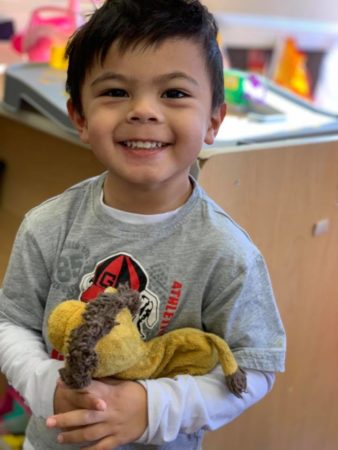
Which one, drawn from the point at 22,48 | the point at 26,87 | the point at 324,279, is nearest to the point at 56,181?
the point at 26,87

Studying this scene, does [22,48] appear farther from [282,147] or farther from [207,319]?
[207,319]

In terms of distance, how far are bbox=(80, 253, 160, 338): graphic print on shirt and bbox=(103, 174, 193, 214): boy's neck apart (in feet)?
0.20

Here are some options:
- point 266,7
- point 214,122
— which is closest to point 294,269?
point 214,122

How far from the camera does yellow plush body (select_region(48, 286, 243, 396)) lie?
0.62m

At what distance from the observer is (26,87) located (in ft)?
3.86

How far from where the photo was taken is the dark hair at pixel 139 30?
67 centimetres

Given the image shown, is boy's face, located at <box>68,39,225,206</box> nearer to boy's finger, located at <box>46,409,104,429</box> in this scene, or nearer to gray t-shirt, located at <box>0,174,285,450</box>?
gray t-shirt, located at <box>0,174,285,450</box>

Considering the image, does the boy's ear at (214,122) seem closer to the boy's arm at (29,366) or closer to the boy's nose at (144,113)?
the boy's nose at (144,113)

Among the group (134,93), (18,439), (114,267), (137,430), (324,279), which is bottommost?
(18,439)

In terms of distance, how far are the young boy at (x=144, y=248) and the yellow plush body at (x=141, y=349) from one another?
2 centimetres

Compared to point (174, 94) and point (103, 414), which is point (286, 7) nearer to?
point (174, 94)

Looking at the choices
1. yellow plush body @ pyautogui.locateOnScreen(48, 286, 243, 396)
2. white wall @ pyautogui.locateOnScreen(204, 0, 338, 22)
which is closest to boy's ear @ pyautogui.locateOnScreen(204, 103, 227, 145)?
yellow plush body @ pyautogui.locateOnScreen(48, 286, 243, 396)

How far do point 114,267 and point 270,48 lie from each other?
237 cm

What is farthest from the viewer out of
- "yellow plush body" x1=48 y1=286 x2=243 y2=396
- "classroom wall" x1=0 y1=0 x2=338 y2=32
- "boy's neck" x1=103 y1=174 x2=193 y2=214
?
"classroom wall" x1=0 y1=0 x2=338 y2=32
